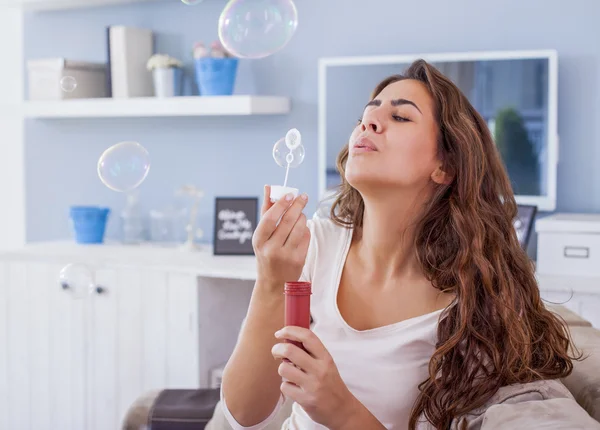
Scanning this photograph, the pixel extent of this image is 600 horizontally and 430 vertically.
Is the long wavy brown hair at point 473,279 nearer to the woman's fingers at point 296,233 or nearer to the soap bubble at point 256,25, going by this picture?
the woman's fingers at point 296,233

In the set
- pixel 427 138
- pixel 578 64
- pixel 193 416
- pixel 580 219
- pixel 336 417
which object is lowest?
pixel 193 416

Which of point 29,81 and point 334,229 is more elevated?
point 29,81

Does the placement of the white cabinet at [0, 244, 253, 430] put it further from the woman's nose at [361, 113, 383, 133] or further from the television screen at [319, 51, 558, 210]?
the woman's nose at [361, 113, 383, 133]

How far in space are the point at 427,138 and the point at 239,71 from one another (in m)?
1.85

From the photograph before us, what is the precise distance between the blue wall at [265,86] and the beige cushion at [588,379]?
1.33 m

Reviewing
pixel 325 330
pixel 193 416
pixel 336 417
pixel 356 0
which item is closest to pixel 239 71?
pixel 356 0

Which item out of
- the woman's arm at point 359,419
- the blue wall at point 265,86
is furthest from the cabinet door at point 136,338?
the woman's arm at point 359,419

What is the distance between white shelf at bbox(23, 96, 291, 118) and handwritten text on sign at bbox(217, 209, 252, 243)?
14.8 inches

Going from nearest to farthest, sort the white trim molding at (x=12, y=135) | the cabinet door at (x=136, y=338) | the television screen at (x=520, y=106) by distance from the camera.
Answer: the television screen at (x=520, y=106) → the cabinet door at (x=136, y=338) → the white trim molding at (x=12, y=135)

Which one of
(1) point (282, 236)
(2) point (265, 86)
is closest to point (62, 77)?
(2) point (265, 86)

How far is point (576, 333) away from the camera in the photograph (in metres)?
1.73

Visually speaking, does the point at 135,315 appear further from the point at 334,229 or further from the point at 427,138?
the point at 427,138

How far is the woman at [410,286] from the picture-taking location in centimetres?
139

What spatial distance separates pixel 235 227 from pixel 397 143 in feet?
5.27
